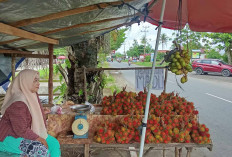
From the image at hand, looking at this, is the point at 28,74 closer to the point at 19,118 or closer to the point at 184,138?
the point at 19,118

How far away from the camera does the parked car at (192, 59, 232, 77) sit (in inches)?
598

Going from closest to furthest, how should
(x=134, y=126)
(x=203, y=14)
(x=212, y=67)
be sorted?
(x=134, y=126), (x=203, y=14), (x=212, y=67)

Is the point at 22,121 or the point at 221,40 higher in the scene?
the point at 221,40

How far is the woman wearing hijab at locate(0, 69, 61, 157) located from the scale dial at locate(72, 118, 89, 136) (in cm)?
52

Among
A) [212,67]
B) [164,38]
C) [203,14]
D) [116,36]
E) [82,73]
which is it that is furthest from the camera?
[164,38]

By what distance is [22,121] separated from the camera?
6.28 feet

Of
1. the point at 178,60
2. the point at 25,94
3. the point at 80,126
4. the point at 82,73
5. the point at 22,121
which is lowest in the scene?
the point at 80,126

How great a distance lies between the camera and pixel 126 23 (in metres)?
3.77

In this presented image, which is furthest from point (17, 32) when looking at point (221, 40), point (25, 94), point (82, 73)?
point (221, 40)

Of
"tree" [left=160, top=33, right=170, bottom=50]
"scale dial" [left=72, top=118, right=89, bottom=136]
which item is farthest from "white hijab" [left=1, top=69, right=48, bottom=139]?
"tree" [left=160, top=33, right=170, bottom=50]

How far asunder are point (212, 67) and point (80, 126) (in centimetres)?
1610

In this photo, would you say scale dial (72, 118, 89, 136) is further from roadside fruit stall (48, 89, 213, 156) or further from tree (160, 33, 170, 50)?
tree (160, 33, 170, 50)

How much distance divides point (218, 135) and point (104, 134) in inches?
129

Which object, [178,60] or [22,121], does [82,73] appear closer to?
[178,60]
